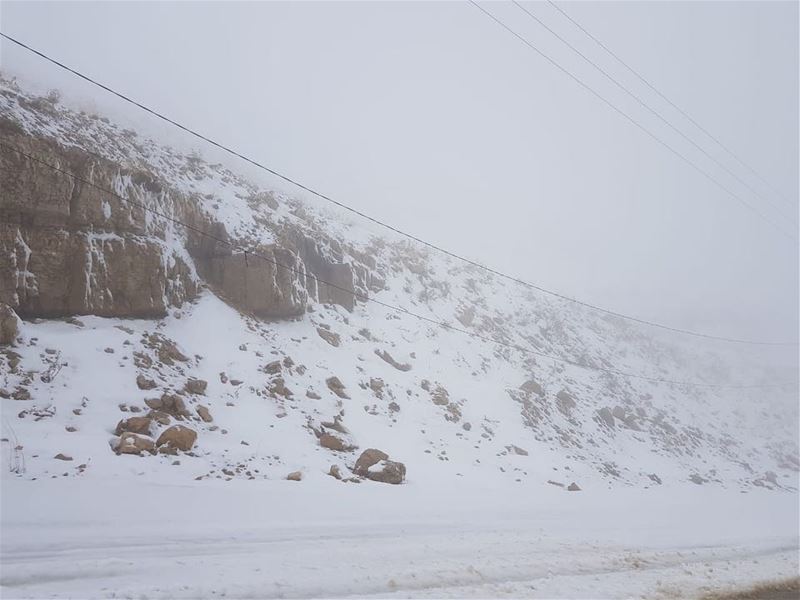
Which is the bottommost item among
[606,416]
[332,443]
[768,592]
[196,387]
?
[332,443]

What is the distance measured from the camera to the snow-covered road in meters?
5.12

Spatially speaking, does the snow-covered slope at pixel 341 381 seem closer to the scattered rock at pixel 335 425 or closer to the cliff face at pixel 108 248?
the scattered rock at pixel 335 425

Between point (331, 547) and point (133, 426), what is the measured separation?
5.76m

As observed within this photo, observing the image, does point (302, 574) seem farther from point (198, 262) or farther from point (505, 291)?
point (505, 291)

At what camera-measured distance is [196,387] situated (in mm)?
12094

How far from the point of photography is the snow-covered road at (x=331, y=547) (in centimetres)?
512

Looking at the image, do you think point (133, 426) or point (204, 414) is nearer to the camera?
point (133, 426)

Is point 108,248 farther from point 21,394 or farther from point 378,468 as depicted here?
point 378,468

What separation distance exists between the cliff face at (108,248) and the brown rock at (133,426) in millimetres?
4844

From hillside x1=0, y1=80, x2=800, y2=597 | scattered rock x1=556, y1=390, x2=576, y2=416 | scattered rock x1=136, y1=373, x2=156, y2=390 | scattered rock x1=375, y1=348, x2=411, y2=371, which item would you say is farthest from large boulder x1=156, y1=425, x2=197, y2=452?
scattered rock x1=556, y1=390, x2=576, y2=416

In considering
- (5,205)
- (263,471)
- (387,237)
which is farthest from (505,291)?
(5,205)

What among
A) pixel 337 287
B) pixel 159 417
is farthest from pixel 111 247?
pixel 337 287

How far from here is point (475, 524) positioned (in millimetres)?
9477

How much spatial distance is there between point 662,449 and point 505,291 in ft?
49.0
